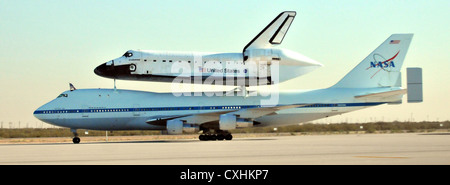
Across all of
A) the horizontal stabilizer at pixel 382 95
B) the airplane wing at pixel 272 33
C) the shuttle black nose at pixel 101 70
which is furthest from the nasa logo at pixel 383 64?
the shuttle black nose at pixel 101 70

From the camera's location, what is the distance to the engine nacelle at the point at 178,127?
119 ft

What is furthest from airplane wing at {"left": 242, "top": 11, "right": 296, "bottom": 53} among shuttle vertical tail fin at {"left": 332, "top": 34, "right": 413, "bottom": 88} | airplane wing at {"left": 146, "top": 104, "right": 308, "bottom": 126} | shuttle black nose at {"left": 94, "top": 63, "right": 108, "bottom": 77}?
shuttle black nose at {"left": 94, "top": 63, "right": 108, "bottom": 77}

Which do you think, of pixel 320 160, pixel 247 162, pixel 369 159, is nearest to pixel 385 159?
pixel 369 159

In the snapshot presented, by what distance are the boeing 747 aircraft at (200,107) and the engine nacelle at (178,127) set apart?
0.23 feet

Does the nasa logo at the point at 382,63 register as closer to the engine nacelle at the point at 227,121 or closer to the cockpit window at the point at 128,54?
the engine nacelle at the point at 227,121

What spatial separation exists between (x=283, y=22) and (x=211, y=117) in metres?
7.63

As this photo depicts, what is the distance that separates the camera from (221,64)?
120 feet

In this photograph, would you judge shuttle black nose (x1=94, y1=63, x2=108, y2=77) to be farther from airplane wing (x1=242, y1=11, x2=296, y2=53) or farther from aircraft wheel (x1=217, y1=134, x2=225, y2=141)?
airplane wing (x1=242, y1=11, x2=296, y2=53)

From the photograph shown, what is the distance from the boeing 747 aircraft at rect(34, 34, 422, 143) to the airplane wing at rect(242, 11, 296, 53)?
3.81 m

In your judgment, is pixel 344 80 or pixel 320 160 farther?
pixel 344 80

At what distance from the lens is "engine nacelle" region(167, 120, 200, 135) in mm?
36281

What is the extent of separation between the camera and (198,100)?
3825 cm
